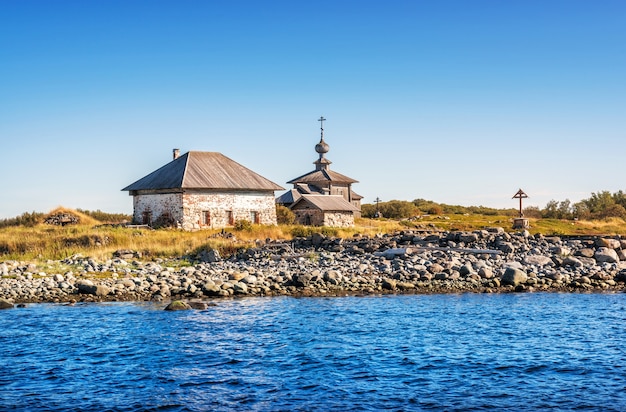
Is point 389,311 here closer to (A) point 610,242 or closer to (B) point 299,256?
(B) point 299,256

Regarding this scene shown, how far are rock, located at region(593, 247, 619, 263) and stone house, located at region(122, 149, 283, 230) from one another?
21700 millimetres

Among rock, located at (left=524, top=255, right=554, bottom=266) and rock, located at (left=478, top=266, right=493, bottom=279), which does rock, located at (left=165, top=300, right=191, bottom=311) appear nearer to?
rock, located at (left=478, top=266, right=493, bottom=279)

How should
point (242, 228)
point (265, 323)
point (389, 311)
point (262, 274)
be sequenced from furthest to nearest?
point (242, 228), point (262, 274), point (389, 311), point (265, 323)

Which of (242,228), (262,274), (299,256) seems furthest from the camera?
(242,228)

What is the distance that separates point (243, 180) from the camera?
152 feet

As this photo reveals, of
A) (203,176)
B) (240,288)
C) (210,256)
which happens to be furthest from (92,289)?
(203,176)

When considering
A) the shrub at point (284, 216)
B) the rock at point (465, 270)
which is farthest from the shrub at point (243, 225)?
the rock at point (465, 270)

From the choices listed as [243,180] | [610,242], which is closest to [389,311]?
[610,242]

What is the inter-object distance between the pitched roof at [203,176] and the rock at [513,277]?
892 inches

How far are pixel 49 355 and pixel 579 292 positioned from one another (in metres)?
17.5

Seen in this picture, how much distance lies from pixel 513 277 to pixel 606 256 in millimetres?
8132

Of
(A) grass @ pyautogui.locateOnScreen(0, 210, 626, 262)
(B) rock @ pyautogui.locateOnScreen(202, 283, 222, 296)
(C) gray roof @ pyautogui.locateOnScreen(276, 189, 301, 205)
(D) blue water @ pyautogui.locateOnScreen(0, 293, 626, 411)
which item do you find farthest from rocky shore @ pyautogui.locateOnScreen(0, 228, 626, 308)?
(C) gray roof @ pyautogui.locateOnScreen(276, 189, 301, 205)

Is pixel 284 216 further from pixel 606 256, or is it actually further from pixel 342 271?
pixel 606 256

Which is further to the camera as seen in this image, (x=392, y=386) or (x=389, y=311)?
(x=389, y=311)
